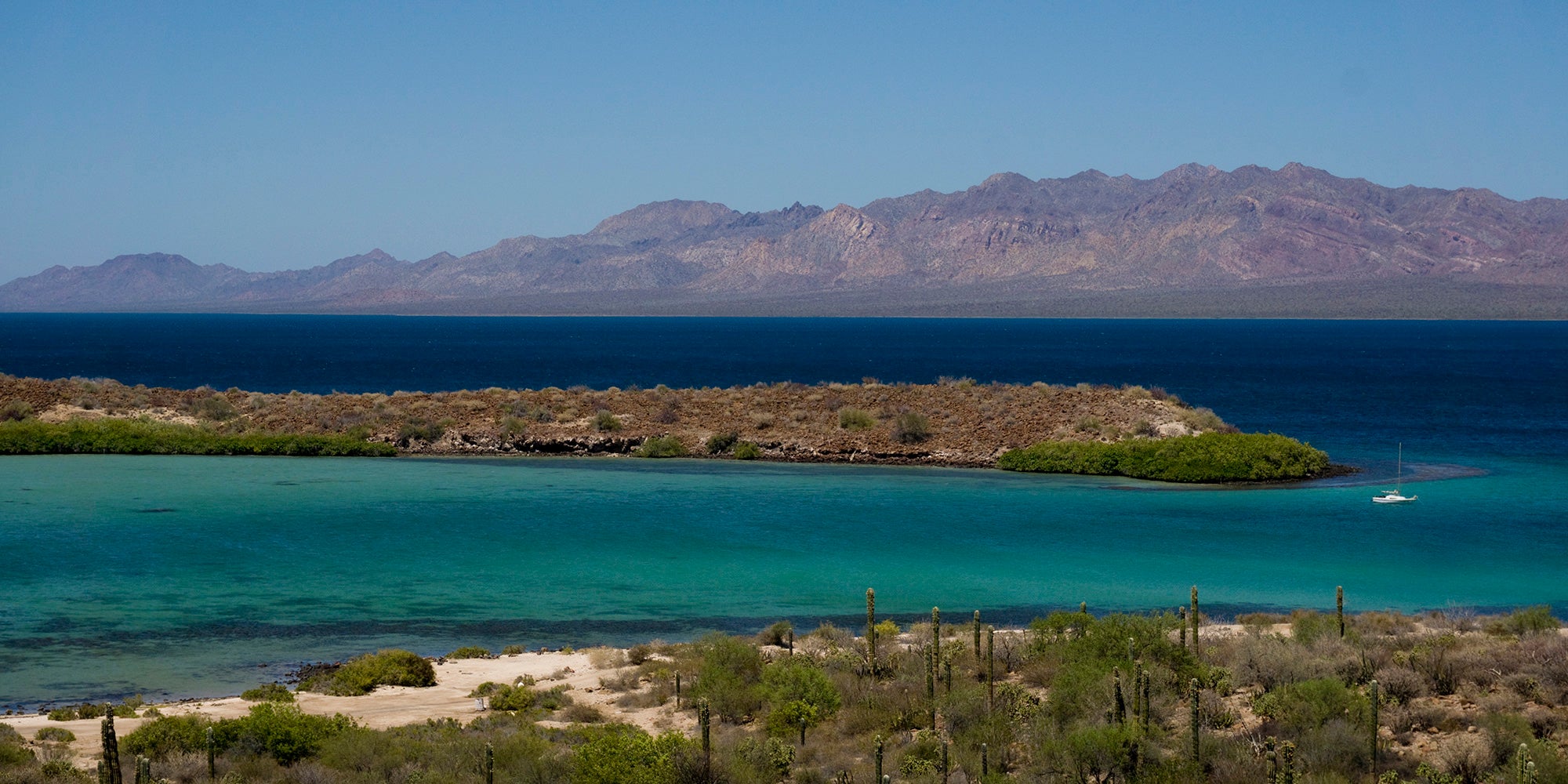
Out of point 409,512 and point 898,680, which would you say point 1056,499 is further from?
point 898,680

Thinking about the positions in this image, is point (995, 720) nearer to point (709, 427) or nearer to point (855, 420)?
point (855, 420)

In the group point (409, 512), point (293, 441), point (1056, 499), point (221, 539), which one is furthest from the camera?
point (293, 441)

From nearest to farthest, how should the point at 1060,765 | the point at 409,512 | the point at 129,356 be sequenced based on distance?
the point at 1060,765 → the point at 409,512 → the point at 129,356

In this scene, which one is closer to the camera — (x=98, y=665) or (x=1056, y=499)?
Answer: (x=98, y=665)

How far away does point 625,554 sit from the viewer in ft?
84.8

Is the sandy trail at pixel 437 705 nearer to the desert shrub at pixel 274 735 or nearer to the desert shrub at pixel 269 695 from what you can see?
the desert shrub at pixel 269 695

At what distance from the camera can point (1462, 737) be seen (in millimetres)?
12602

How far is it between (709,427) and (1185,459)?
15.0 meters

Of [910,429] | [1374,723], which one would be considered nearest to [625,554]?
[1374,723]

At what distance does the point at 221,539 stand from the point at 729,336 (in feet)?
474

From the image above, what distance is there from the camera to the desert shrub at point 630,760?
38.8 ft

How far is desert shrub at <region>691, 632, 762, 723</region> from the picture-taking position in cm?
1488

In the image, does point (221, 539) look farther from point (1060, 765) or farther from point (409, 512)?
point (1060, 765)

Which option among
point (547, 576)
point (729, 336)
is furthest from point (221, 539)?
point (729, 336)
